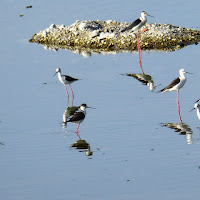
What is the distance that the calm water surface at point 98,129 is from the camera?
12.8 metres

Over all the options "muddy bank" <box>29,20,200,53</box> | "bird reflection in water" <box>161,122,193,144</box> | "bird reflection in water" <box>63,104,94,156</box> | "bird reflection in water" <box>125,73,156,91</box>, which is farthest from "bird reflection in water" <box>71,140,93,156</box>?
"muddy bank" <box>29,20,200,53</box>

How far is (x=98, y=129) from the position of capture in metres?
16.2

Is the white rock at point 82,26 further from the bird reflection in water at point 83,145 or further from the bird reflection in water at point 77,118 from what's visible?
the bird reflection in water at point 83,145

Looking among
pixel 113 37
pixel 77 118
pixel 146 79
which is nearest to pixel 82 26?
pixel 113 37

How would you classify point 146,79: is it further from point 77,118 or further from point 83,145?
point 83,145

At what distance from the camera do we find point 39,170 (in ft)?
44.8

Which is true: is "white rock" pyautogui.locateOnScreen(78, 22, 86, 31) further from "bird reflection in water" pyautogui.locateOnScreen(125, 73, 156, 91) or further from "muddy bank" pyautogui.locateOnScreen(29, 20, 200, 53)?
"bird reflection in water" pyautogui.locateOnScreen(125, 73, 156, 91)

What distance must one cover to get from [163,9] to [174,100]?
1387 cm

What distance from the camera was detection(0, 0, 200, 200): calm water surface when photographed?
12.8 metres

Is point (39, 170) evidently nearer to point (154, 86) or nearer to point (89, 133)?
point (89, 133)

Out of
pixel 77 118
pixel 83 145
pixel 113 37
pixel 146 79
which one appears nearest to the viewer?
pixel 83 145

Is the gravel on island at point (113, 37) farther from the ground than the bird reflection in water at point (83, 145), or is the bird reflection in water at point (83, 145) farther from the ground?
the gravel on island at point (113, 37)

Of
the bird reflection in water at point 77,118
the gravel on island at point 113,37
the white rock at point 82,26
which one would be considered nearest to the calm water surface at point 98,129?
the bird reflection in water at point 77,118

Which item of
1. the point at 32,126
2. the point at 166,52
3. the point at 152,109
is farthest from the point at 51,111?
the point at 166,52
